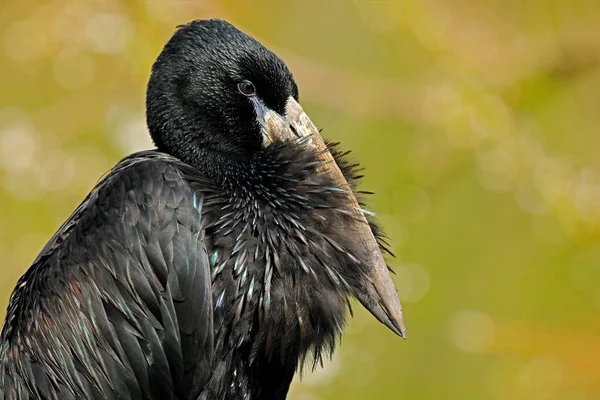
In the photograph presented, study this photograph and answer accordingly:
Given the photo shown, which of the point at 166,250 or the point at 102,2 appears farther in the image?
the point at 102,2

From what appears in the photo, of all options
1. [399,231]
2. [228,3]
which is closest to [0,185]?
[228,3]

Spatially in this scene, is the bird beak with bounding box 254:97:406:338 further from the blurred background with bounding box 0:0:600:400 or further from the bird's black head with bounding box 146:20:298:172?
the blurred background with bounding box 0:0:600:400

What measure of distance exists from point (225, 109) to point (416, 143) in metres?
3.28

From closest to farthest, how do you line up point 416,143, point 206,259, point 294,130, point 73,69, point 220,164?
point 206,259 → point 220,164 → point 294,130 → point 416,143 → point 73,69

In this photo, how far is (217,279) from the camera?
3.28 metres

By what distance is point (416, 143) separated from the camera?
6.62 meters

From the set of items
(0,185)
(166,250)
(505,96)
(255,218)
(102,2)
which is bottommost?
(166,250)

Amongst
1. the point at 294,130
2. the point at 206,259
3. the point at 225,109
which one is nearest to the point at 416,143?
the point at 294,130

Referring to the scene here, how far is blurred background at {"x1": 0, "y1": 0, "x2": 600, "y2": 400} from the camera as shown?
6516 mm

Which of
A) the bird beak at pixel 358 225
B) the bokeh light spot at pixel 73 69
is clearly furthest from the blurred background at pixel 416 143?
the bird beak at pixel 358 225

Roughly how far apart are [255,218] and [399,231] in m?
3.46

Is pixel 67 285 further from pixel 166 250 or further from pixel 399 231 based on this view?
pixel 399 231

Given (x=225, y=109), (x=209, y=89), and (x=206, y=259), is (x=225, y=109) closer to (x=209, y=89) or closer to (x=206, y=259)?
(x=209, y=89)

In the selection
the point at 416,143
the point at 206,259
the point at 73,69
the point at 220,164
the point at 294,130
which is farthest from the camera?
the point at 73,69
